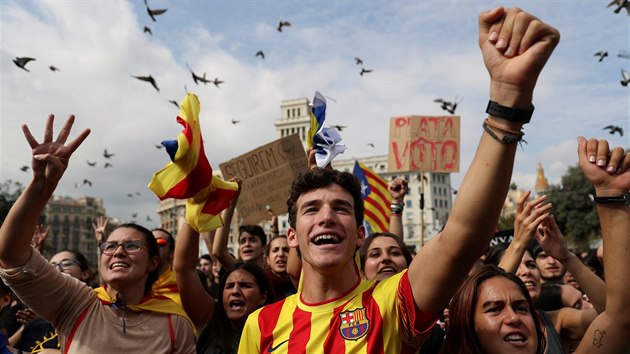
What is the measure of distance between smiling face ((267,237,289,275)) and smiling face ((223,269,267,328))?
1.47 m

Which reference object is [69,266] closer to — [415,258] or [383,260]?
[383,260]

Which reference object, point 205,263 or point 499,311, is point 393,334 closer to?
point 499,311

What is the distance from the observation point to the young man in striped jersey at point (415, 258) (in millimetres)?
1848

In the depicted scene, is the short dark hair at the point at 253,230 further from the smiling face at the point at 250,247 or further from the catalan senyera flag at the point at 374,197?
the catalan senyera flag at the point at 374,197

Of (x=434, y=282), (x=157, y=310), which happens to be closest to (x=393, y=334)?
(x=434, y=282)

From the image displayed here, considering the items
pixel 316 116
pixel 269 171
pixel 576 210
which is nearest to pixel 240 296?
pixel 316 116

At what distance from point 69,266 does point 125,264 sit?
2144 millimetres

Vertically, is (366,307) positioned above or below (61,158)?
below

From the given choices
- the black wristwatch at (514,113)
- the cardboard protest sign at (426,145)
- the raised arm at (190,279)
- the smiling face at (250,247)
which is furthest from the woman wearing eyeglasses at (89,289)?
the cardboard protest sign at (426,145)

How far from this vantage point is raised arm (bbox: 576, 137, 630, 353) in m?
2.51

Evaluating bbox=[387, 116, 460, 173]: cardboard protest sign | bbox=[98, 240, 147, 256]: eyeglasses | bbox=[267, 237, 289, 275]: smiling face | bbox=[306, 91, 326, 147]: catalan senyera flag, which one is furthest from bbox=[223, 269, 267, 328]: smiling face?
bbox=[387, 116, 460, 173]: cardboard protest sign

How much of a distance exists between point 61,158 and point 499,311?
97.7 inches

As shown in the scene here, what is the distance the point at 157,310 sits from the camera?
3.97 m

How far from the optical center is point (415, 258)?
216 cm
